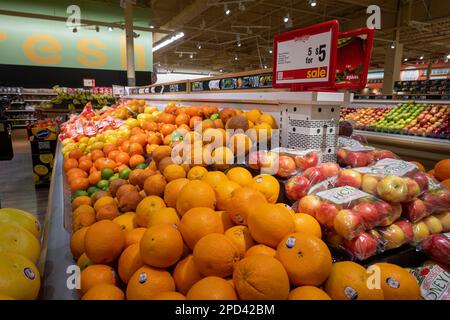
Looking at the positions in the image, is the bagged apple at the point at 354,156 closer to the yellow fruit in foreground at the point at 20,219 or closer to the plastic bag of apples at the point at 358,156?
the plastic bag of apples at the point at 358,156

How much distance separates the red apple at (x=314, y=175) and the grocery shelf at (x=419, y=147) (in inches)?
133

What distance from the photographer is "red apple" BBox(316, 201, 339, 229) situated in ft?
3.85

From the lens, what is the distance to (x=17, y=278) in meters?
0.86

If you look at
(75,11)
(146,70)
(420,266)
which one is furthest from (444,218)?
(146,70)

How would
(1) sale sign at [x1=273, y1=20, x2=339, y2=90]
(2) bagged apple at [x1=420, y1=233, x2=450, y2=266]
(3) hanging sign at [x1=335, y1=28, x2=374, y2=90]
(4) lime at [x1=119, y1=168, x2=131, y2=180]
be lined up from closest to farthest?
(2) bagged apple at [x1=420, y1=233, x2=450, y2=266]
(1) sale sign at [x1=273, y1=20, x2=339, y2=90]
(3) hanging sign at [x1=335, y1=28, x2=374, y2=90]
(4) lime at [x1=119, y1=168, x2=131, y2=180]

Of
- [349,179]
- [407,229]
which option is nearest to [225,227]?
[349,179]

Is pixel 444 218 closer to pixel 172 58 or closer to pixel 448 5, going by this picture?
pixel 448 5

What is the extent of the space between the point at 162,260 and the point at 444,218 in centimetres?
127

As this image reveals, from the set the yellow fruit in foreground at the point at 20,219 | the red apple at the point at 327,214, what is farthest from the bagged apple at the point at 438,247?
the yellow fruit in foreground at the point at 20,219

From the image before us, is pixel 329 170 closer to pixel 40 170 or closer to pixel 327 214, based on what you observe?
pixel 327 214

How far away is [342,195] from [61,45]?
13.7 m

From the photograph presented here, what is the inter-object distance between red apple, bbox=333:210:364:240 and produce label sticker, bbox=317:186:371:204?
77mm

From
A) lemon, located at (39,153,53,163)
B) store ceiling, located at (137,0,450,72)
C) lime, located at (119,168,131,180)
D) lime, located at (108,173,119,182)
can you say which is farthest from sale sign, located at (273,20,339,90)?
store ceiling, located at (137,0,450,72)

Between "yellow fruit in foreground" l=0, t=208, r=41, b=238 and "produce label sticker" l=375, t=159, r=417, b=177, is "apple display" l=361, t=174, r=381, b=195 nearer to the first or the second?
"produce label sticker" l=375, t=159, r=417, b=177
